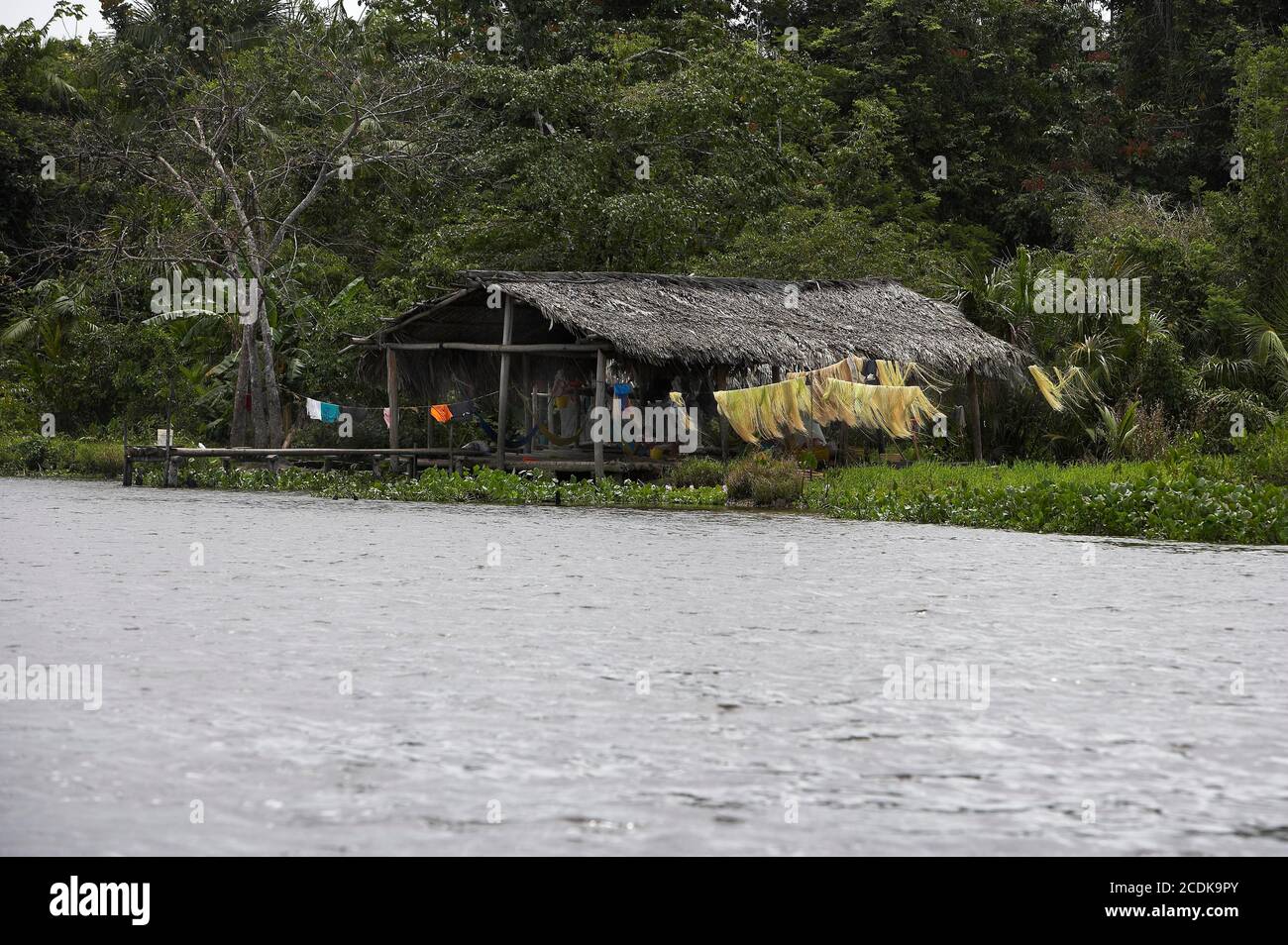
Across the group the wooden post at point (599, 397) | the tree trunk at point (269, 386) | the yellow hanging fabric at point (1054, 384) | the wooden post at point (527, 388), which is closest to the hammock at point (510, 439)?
the wooden post at point (527, 388)

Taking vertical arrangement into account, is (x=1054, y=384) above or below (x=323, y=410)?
above

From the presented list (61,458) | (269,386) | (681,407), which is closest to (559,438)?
(681,407)

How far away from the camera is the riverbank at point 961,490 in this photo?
16.4 metres

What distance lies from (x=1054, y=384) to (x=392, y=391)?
11.1 m

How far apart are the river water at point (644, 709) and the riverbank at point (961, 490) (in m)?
3.35

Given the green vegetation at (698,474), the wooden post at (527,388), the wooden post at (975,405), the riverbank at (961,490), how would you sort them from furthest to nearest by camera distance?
the wooden post at (527,388), the wooden post at (975,405), the green vegetation at (698,474), the riverbank at (961,490)

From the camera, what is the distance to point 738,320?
2583cm

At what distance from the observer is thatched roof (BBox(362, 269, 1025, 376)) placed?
949 inches

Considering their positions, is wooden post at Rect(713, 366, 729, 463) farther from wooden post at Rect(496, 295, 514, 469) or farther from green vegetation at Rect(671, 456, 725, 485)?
wooden post at Rect(496, 295, 514, 469)

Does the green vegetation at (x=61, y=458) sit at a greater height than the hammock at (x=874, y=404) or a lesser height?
lesser

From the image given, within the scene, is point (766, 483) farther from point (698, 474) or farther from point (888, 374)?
point (888, 374)

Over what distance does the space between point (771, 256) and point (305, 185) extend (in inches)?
436

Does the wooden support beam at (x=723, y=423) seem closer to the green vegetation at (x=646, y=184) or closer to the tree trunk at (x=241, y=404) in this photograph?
the green vegetation at (x=646, y=184)

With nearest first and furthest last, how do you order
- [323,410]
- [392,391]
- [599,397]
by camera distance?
[599,397] < [392,391] < [323,410]
